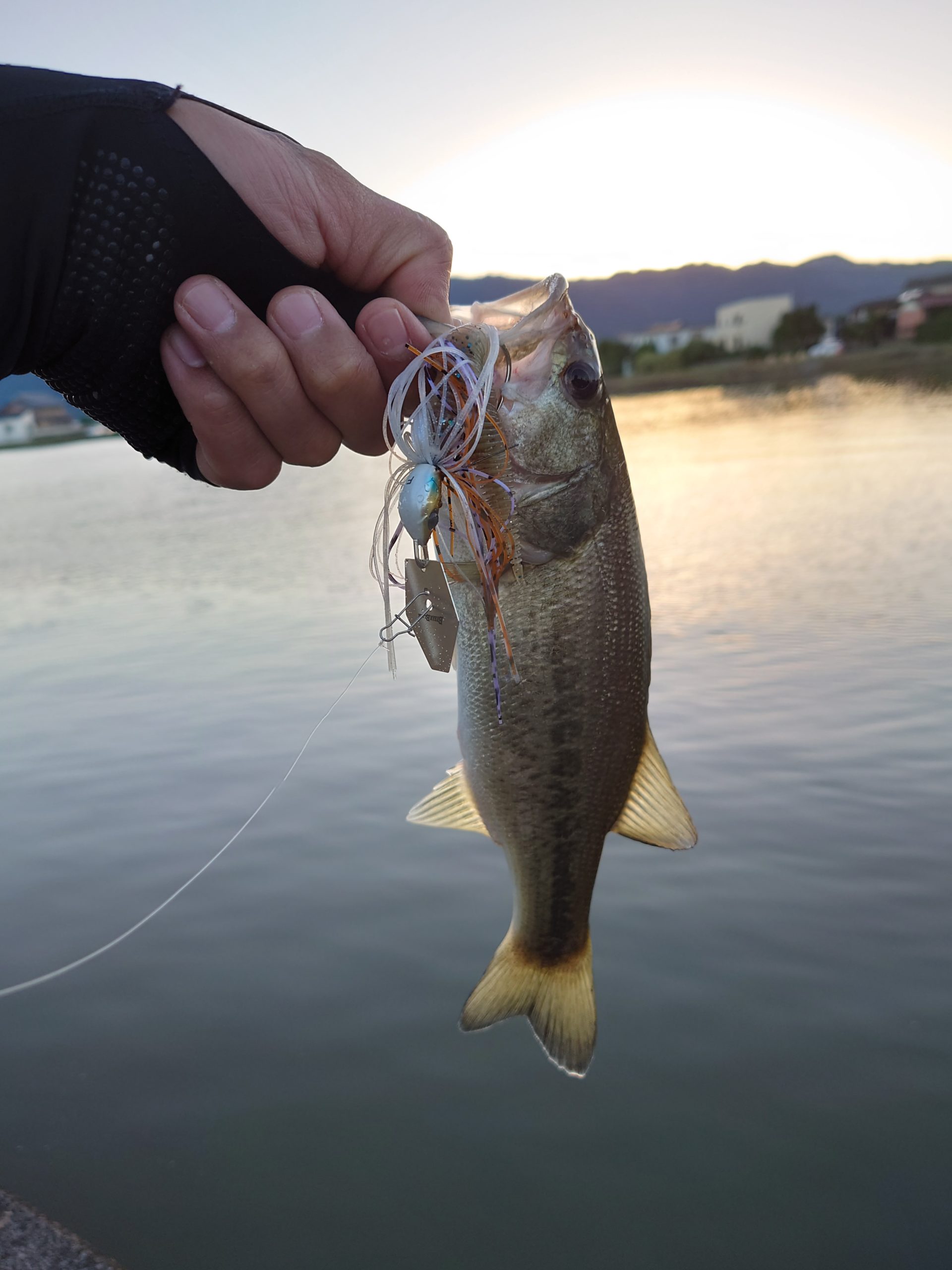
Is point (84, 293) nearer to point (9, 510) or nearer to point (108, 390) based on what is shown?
point (108, 390)

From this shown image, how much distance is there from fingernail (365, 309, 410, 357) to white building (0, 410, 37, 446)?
438ft

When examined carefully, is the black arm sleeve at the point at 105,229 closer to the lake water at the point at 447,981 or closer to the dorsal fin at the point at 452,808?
the dorsal fin at the point at 452,808

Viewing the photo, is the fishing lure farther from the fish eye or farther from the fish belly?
the fish eye

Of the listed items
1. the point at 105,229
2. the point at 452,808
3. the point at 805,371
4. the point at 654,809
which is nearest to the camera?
the point at 105,229

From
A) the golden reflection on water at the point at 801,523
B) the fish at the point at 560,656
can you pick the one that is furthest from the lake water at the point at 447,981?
the fish at the point at 560,656

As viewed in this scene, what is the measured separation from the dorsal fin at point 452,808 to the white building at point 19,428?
5244 inches

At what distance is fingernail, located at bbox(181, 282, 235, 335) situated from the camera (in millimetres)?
2266

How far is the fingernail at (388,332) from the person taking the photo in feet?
7.90

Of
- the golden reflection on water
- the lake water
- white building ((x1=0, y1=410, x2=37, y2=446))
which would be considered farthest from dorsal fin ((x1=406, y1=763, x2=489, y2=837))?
white building ((x1=0, y1=410, x2=37, y2=446))

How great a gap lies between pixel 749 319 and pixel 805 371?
300 feet

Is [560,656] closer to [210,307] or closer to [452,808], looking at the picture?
[452,808]

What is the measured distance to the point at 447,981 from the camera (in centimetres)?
529

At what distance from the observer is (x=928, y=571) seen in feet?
44.1

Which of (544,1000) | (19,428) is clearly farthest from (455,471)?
(19,428)
